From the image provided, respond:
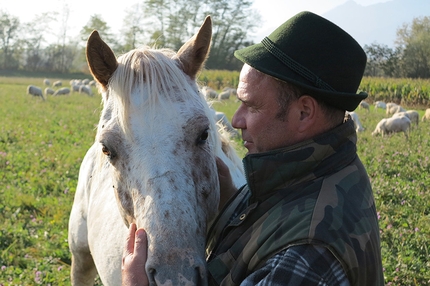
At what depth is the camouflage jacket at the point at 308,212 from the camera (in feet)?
4.39

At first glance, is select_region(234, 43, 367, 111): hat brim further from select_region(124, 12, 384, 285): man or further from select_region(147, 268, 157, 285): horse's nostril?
select_region(147, 268, 157, 285): horse's nostril

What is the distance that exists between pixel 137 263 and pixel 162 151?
0.47m

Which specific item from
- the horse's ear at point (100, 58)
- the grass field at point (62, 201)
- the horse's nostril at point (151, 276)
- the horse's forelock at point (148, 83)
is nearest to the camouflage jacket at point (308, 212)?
the horse's nostril at point (151, 276)

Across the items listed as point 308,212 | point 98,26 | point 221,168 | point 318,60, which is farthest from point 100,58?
Result: point 98,26

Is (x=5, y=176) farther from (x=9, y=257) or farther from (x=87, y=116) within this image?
(x=87, y=116)

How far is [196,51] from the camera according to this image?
231cm

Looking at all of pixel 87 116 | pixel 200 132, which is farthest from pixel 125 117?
pixel 87 116

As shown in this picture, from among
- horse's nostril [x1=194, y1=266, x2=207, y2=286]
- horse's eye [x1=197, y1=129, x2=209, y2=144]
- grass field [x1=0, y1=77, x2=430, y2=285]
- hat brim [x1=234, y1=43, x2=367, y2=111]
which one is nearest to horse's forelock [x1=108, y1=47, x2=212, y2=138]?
horse's eye [x1=197, y1=129, x2=209, y2=144]

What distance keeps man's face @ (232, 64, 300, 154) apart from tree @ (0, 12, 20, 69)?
6386 centimetres

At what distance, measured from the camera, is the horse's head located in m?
1.59

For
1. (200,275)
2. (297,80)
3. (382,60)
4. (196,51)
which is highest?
(382,60)

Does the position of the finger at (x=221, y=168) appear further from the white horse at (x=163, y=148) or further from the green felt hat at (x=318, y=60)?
the green felt hat at (x=318, y=60)

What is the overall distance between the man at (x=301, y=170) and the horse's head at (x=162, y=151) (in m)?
0.14

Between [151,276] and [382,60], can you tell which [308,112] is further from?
[382,60]
